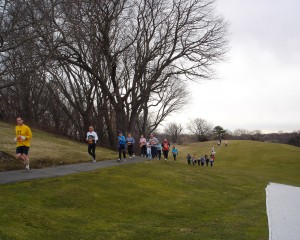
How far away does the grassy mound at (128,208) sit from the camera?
7.84 meters

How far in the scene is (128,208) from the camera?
10523 millimetres

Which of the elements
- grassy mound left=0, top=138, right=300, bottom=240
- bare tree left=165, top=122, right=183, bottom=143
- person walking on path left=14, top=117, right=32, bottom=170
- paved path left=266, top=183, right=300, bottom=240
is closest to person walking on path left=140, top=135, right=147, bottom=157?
grassy mound left=0, top=138, right=300, bottom=240

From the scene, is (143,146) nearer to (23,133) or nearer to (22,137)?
(23,133)

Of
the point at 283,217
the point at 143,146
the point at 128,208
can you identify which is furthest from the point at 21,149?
the point at 143,146

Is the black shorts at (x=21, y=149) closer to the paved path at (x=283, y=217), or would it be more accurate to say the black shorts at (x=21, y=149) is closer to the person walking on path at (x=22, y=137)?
the person walking on path at (x=22, y=137)

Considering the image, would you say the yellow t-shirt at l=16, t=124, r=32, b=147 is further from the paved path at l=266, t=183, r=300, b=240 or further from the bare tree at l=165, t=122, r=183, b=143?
the bare tree at l=165, t=122, r=183, b=143

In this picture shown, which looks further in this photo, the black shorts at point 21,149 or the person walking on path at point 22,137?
the black shorts at point 21,149

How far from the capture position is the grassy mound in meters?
7.84

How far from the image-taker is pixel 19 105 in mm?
41781

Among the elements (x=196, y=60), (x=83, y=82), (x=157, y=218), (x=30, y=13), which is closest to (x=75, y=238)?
(x=157, y=218)

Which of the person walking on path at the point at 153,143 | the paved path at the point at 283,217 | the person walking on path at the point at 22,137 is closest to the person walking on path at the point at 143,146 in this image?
the person walking on path at the point at 153,143

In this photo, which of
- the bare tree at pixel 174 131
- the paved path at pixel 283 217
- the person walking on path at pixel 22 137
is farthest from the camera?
the bare tree at pixel 174 131

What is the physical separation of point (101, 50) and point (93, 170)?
620 inches

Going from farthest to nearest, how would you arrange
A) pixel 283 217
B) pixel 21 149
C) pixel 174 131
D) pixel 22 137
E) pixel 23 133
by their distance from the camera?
pixel 174 131 < pixel 21 149 < pixel 23 133 < pixel 22 137 < pixel 283 217
